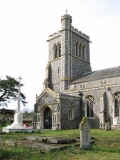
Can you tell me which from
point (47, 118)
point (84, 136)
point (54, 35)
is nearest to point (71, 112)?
point (47, 118)

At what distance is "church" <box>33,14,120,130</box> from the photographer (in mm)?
25797

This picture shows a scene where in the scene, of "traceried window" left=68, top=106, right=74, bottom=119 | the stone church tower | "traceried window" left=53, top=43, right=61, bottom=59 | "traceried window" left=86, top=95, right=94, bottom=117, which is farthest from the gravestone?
"traceried window" left=53, top=43, right=61, bottom=59

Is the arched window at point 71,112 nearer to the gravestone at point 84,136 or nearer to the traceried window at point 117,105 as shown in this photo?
the traceried window at point 117,105

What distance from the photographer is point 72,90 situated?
30.5 metres

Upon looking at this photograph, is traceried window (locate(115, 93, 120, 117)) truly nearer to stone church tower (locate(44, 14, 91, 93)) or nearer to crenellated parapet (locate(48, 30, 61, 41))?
stone church tower (locate(44, 14, 91, 93))

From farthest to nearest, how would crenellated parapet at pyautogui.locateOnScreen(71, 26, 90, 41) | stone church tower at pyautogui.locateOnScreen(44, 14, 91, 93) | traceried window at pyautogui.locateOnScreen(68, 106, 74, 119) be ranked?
crenellated parapet at pyautogui.locateOnScreen(71, 26, 90, 41)
stone church tower at pyautogui.locateOnScreen(44, 14, 91, 93)
traceried window at pyautogui.locateOnScreen(68, 106, 74, 119)

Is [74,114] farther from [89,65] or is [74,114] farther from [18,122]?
[89,65]

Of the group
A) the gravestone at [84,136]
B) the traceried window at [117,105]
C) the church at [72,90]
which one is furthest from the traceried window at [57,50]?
the gravestone at [84,136]

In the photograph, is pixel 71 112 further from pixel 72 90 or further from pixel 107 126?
pixel 107 126

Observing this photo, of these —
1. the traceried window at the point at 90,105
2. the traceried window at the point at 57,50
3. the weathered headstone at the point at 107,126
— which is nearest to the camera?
the weathered headstone at the point at 107,126

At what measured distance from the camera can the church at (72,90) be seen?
25.8m

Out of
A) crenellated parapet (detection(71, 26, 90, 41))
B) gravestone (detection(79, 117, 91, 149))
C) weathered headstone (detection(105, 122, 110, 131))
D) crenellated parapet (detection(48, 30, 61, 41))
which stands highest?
crenellated parapet (detection(71, 26, 90, 41))

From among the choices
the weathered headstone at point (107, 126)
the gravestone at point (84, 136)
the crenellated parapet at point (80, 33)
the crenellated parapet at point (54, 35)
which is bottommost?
the weathered headstone at point (107, 126)

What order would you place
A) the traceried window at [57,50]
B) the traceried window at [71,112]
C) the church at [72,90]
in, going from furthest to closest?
the traceried window at [57,50] → the traceried window at [71,112] → the church at [72,90]
